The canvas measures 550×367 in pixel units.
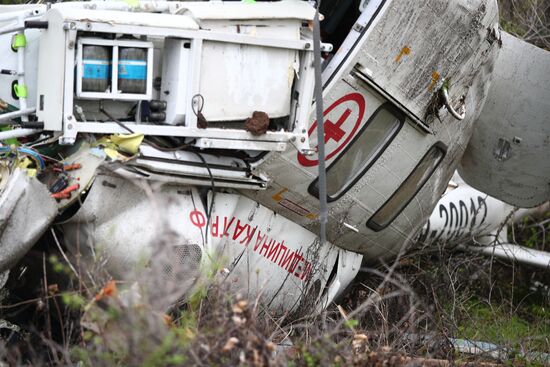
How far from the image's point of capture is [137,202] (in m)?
5.41

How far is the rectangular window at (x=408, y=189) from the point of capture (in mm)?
6699

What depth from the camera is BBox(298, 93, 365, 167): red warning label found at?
6.03 metres

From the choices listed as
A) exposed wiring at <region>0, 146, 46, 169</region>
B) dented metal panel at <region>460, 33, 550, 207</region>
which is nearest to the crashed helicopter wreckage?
exposed wiring at <region>0, 146, 46, 169</region>

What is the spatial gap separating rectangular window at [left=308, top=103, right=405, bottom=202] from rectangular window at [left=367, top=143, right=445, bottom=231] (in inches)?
15.5

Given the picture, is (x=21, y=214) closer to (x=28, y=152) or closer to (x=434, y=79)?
(x=28, y=152)

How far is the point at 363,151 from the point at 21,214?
2.29 meters

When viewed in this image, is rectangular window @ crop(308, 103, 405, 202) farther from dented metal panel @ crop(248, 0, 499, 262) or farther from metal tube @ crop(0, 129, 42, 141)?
Result: metal tube @ crop(0, 129, 42, 141)

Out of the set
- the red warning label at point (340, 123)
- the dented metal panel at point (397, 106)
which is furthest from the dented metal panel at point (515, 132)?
the red warning label at point (340, 123)

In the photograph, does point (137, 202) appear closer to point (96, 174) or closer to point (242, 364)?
point (96, 174)

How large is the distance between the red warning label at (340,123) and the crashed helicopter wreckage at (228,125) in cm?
1

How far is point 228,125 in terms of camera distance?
5.49 meters

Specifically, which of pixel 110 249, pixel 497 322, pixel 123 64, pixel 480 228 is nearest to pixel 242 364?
pixel 110 249

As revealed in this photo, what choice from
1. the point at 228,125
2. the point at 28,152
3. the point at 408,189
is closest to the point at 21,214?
the point at 28,152

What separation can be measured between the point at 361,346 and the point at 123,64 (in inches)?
73.7
